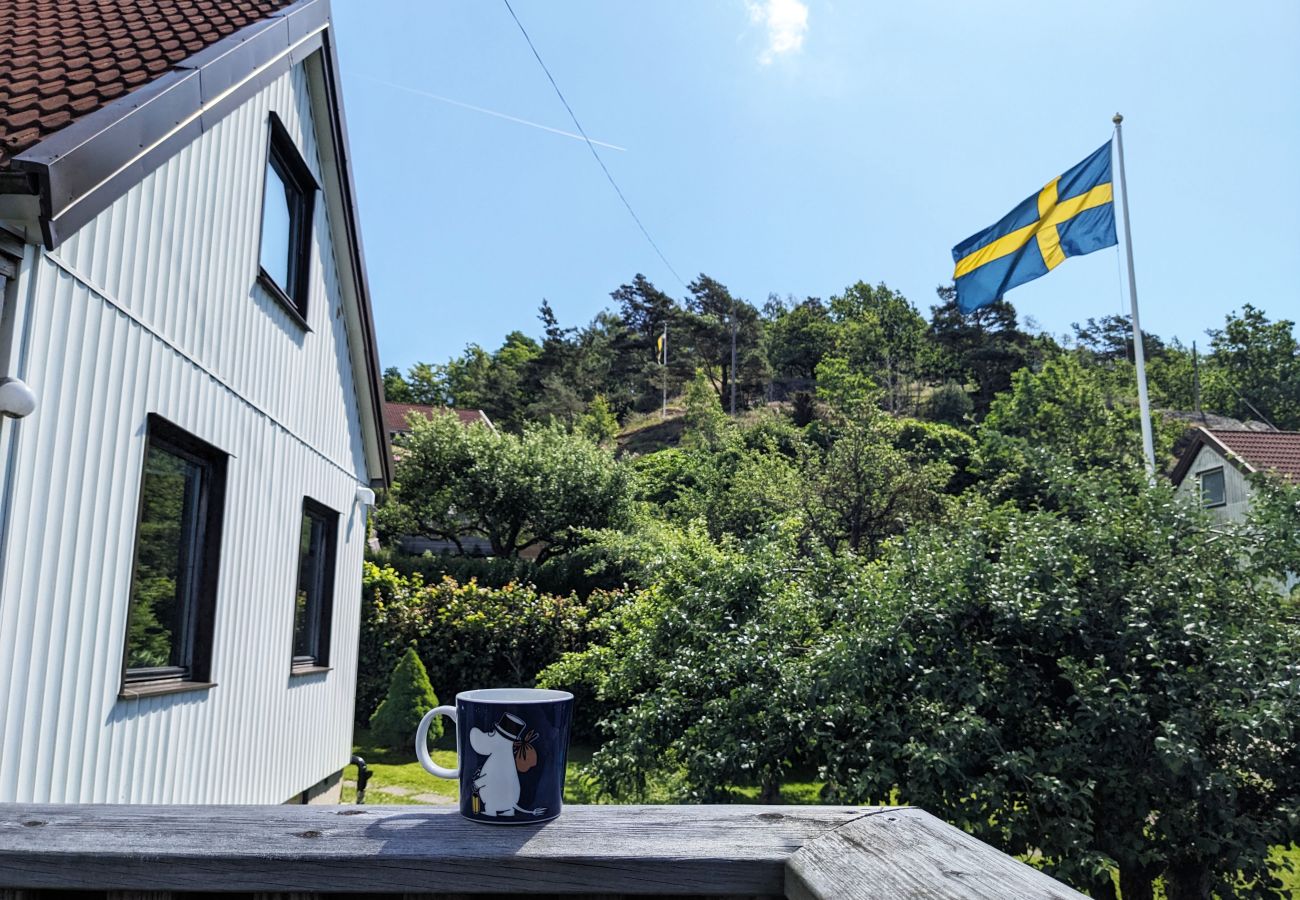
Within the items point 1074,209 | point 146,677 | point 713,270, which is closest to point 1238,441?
point 1074,209

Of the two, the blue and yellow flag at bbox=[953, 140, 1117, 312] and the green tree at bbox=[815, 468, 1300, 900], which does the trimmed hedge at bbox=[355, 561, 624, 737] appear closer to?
the blue and yellow flag at bbox=[953, 140, 1117, 312]

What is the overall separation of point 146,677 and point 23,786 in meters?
1.26

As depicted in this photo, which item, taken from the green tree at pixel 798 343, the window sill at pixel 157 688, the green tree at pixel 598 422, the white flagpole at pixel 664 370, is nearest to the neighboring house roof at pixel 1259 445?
the green tree at pixel 598 422

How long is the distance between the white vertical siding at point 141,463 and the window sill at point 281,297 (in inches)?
2.8

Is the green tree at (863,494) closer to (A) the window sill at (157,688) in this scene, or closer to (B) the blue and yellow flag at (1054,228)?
(B) the blue and yellow flag at (1054,228)

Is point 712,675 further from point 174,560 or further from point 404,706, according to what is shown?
point 404,706

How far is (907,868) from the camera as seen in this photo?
1030 mm

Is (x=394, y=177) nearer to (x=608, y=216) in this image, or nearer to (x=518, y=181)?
(x=518, y=181)

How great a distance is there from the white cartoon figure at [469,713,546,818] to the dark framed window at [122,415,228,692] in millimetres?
3848

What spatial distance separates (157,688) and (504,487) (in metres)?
19.5

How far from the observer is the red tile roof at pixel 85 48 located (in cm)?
388

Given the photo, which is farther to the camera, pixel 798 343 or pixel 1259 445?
pixel 798 343

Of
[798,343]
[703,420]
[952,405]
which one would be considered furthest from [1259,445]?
[798,343]

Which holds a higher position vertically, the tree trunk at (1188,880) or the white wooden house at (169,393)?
the white wooden house at (169,393)
